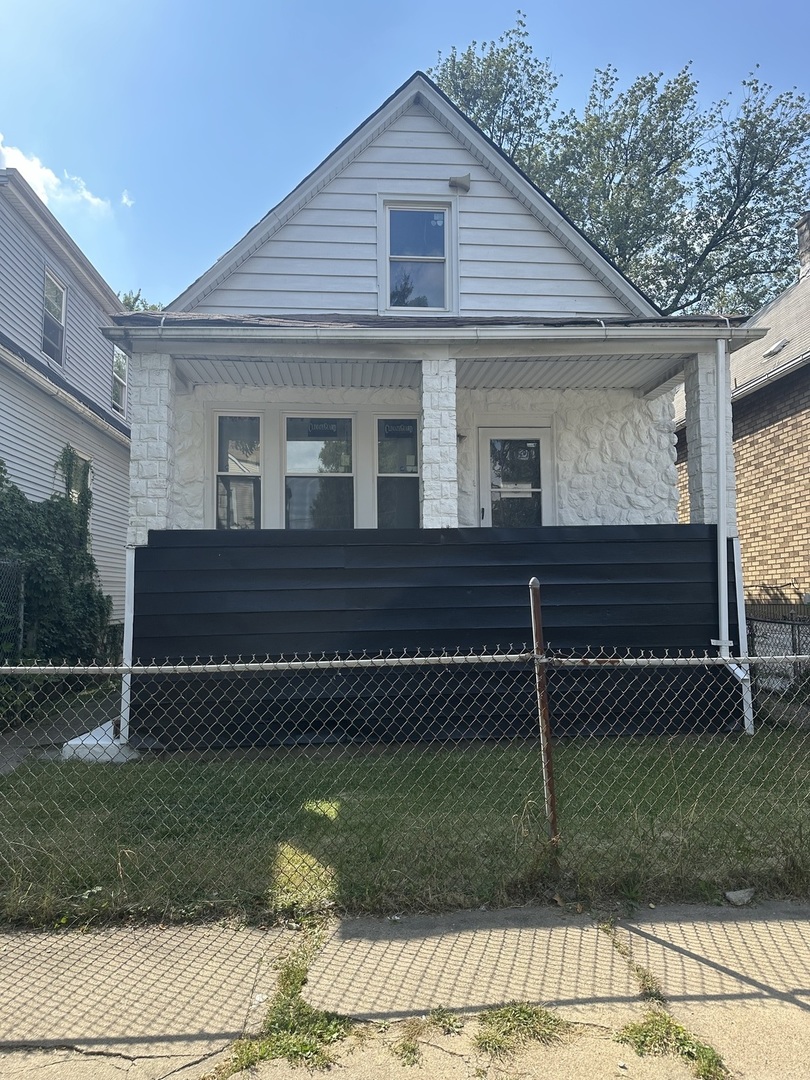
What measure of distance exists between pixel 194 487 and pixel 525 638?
4211mm

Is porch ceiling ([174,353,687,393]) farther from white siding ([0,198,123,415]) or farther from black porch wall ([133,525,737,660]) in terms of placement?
white siding ([0,198,123,415])

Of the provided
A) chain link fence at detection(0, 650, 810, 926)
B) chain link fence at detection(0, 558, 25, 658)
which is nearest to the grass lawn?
chain link fence at detection(0, 650, 810, 926)

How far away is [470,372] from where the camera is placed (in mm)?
7863

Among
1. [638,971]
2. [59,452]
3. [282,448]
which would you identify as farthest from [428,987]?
[59,452]

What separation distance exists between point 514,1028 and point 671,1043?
532 millimetres

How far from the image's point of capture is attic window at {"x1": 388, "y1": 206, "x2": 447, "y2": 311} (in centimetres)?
920

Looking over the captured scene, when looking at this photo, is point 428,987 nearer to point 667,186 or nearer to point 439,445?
point 439,445

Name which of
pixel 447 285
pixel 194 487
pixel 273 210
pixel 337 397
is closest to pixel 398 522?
pixel 337 397

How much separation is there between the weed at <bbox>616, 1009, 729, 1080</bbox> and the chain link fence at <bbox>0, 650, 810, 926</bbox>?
891mm

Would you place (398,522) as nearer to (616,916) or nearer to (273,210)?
(273,210)

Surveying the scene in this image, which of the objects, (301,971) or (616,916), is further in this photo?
(616,916)

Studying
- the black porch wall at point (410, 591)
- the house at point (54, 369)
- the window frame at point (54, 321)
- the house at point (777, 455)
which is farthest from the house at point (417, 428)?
the window frame at point (54, 321)

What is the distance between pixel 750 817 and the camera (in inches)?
171

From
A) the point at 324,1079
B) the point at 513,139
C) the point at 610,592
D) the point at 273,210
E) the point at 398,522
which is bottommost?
the point at 324,1079
